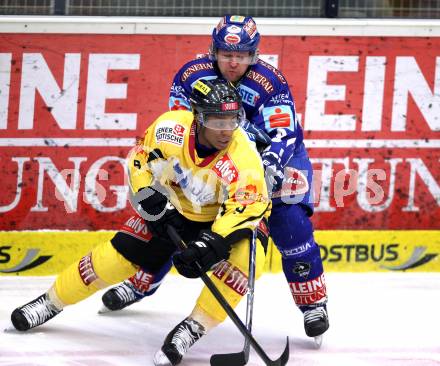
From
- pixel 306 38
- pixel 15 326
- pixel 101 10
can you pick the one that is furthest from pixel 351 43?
pixel 15 326

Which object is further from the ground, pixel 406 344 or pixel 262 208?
pixel 262 208

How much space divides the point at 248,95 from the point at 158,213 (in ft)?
2.40

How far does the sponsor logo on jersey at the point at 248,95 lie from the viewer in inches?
187

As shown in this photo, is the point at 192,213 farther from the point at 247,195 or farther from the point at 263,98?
the point at 263,98

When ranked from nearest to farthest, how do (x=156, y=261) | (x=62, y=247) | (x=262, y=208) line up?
1. (x=262, y=208)
2. (x=156, y=261)
3. (x=62, y=247)

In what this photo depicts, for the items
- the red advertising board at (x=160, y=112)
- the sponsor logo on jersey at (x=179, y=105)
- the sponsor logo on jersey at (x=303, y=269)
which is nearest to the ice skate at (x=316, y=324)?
the sponsor logo on jersey at (x=303, y=269)

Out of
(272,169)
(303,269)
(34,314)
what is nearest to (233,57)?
(272,169)

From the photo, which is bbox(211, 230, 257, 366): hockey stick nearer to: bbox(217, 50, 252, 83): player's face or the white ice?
the white ice

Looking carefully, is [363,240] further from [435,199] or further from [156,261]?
[156,261]

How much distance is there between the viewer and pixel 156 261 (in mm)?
4570

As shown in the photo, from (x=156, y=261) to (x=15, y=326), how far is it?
63cm

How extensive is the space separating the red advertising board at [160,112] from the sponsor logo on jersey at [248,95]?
1.43 meters

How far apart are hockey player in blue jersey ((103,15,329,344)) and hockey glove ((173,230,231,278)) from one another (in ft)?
1.83

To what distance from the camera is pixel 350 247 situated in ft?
20.1
